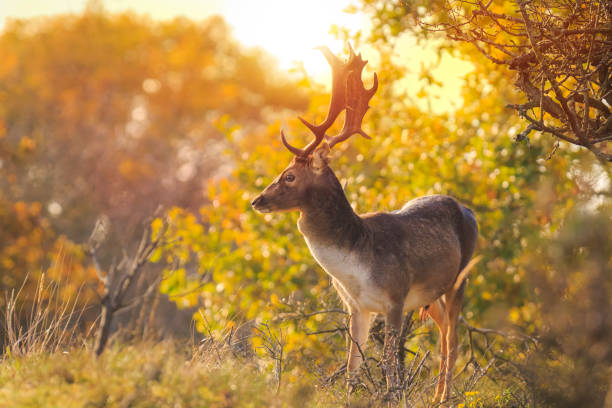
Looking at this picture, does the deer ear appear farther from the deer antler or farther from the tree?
the tree

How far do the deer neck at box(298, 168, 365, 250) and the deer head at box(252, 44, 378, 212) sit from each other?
4cm

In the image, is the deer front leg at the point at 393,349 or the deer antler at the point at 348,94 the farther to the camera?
the deer antler at the point at 348,94

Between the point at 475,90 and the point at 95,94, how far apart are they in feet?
92.4

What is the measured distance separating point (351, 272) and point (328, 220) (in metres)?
0.42

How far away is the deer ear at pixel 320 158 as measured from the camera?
5777 millimetres

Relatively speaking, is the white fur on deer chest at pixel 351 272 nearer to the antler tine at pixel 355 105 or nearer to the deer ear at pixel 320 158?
the deer ear at pixel 320 158

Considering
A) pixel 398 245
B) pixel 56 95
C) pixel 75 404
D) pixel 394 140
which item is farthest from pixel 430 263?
pixel 56 95

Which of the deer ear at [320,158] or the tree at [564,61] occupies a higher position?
the tree at [564,61]

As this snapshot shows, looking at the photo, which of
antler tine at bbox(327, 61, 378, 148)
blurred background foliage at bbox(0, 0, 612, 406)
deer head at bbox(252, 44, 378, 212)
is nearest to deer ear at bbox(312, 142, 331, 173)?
deer head at bbox(252, 44, 378, 212)

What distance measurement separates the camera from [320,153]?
19.0 feet

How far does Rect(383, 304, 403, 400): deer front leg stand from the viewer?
503cm

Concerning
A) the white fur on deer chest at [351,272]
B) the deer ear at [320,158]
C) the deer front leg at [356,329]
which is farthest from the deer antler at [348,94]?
the deer front leg at [356,329]

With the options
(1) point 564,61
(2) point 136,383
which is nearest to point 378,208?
(1) point 564,61

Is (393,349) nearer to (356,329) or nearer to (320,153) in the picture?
(356,329)
